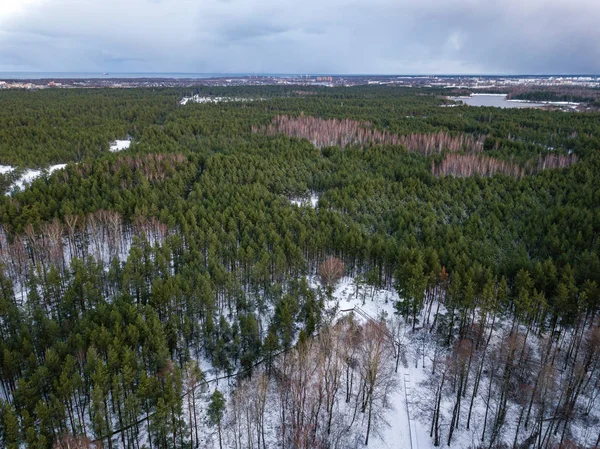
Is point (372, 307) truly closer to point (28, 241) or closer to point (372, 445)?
point (372, 445)

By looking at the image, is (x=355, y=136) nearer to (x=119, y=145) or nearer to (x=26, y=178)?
(x=119, y=145)

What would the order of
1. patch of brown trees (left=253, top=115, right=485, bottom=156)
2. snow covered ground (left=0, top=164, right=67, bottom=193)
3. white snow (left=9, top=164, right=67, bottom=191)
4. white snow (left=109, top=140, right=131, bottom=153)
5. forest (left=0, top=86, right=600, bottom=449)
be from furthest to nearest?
patch of brown trees (left=253, top=115, right=485, bottom=156)
white snow (left=109, top=140, right=131, bottom=153)
snow covered ground (left=0, top=164, right=67, bottom=193)
white snow (left=9, top=164, right=67, bottom=191)
forest (left=0, top=86, right=600, bottom=449)

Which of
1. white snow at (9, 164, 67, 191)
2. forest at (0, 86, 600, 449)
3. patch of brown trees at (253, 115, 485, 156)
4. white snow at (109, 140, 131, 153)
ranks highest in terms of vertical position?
patch of brown trees at (253, 115, 485, 156)

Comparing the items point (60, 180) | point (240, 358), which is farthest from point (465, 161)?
point (60, 180)

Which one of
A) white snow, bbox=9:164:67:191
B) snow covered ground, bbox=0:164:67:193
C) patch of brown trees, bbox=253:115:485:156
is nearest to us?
white snow, bbox=9:164:67:191

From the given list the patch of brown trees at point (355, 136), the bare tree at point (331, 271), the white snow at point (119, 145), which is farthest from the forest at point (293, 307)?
the patch of brown trees at point (355, 136)

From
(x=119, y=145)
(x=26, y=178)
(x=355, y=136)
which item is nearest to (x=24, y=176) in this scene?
(x=26, y=178)

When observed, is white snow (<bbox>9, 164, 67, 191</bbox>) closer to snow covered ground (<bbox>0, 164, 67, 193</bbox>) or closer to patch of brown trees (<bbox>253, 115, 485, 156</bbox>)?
snow covered ground (<bbox>0, 164, 67, 193</bbox>)

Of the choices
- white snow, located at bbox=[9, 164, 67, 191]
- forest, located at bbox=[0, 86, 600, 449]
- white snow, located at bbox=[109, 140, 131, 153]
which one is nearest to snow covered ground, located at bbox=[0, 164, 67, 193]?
white snow, located at bbox=[9, 164, 67, 191]
